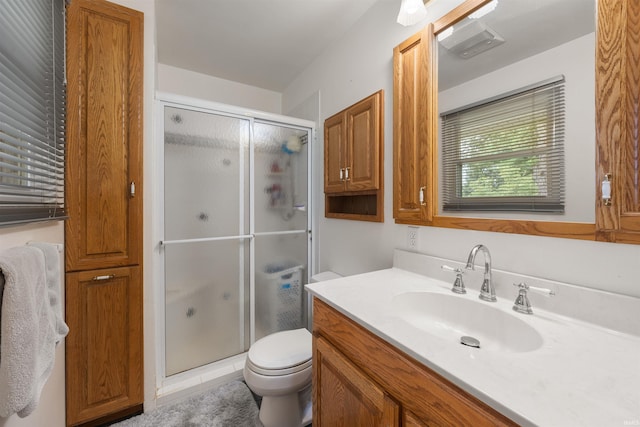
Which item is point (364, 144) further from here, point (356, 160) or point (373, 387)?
point (373, 387)

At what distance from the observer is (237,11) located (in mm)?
1646

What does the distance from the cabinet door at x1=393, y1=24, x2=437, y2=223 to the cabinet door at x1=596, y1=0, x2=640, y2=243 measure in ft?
1.80

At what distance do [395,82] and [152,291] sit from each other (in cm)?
181

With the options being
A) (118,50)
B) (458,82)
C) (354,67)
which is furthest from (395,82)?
(118,50)

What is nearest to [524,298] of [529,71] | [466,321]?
[466,321]

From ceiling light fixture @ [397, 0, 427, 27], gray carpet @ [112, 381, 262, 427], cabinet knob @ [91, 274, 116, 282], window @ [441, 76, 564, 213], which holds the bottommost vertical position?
gray carpet @ [112, 381, 262, 427]

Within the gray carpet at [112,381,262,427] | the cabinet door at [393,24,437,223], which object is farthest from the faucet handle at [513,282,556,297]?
the gray carpet at [112,381,262,427]

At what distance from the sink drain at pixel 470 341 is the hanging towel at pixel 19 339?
1.16 meters

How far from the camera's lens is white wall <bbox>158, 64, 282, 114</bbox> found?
232cm

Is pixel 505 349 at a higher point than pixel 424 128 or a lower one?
lower

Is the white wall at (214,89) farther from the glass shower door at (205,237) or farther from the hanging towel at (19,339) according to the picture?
the hanging towel at (19,339)

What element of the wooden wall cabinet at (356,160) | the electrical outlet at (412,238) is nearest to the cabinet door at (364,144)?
the wooden wall cabinet at (356,160)

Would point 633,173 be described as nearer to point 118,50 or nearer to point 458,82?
point 458,82

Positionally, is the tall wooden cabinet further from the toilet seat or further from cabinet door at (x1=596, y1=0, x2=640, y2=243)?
cabinet door at (x1=596, y1=0, x2=640, y2=243)
